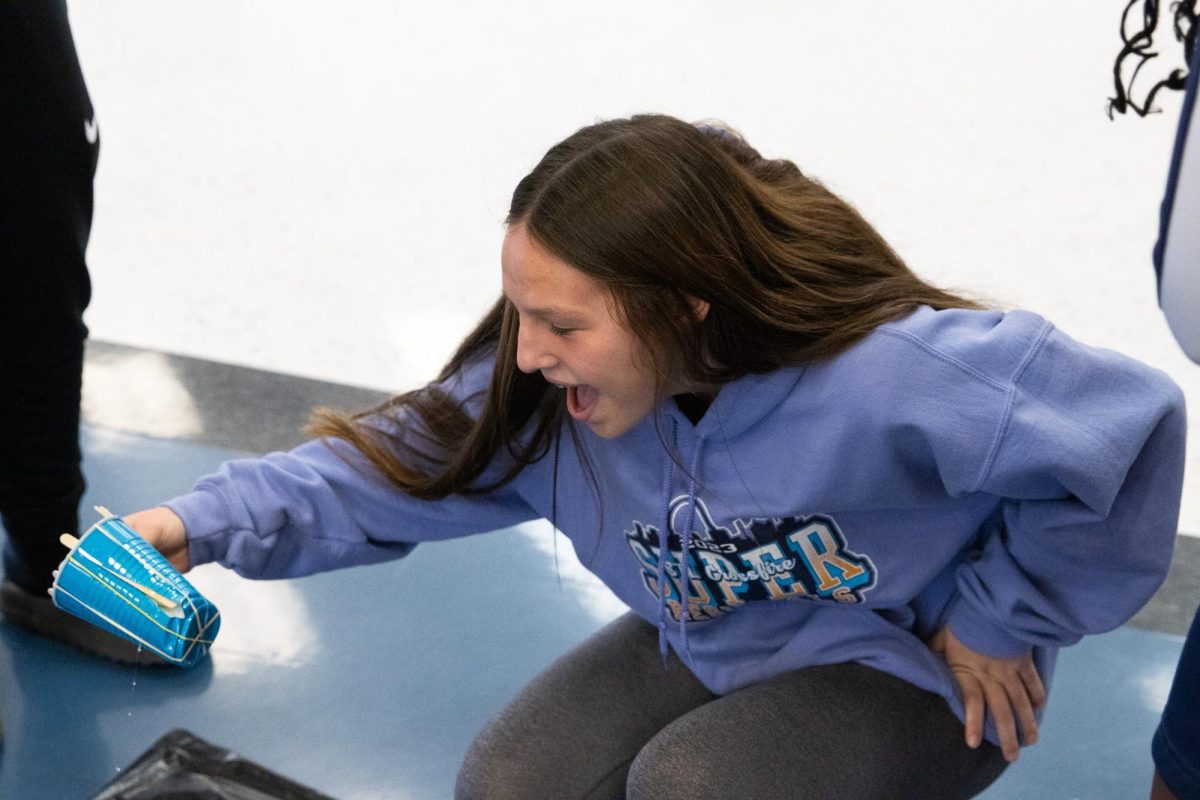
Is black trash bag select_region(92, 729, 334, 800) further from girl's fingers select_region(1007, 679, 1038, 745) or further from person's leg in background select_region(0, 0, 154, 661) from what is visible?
girl's fingers select_region(1007, 679, 1038, 745)

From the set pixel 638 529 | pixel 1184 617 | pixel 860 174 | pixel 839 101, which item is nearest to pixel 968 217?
pixel 860 174

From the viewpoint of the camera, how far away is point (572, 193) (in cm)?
115

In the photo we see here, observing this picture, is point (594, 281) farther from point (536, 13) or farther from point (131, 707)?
point (536, 13)

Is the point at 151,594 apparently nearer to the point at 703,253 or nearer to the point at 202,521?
the point at 202,521

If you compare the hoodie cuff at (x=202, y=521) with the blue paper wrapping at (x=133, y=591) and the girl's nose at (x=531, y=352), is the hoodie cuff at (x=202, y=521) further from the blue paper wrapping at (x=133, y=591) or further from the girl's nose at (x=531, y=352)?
the girl's nose at (x=531, y=352)

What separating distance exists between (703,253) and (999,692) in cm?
50

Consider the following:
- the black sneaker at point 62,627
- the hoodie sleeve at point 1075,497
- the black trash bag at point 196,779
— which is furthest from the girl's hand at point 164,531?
the hoodie sleeve at point 1075,497

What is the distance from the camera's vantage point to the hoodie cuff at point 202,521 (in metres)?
1.28

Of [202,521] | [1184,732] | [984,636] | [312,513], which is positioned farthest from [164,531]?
[1184,732]

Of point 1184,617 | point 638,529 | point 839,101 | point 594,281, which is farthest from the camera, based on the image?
point 839,101

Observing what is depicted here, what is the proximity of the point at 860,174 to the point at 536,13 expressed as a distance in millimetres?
1166

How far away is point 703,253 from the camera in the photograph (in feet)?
3.77

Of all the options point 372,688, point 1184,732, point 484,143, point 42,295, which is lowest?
point 372,688

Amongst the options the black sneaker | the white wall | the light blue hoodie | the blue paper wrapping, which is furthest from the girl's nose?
the white wall
